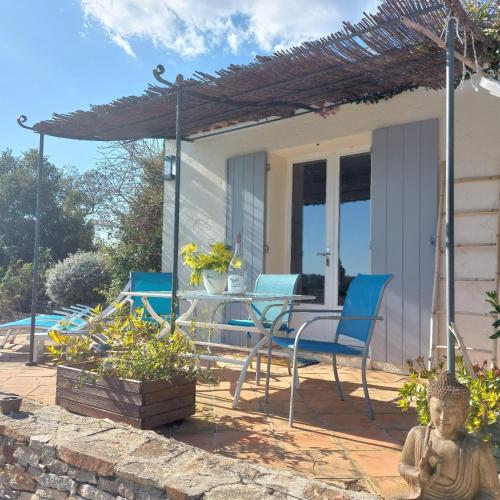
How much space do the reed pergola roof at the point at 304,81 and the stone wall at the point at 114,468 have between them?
2.10 metres

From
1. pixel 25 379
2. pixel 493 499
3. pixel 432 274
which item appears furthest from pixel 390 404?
pixel 25 379

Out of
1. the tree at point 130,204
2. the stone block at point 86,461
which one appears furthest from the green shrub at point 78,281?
the stone block at point 86,461

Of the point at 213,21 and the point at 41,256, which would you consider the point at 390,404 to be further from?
the point at 41,256

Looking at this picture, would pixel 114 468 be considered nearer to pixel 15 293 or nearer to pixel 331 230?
pixel 331 230

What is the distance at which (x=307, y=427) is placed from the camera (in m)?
2.60

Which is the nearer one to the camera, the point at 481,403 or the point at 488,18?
the point at 481,403

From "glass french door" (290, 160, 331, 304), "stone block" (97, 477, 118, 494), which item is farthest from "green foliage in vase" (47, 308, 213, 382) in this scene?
"glass french door" (290, 160, 331, 304)

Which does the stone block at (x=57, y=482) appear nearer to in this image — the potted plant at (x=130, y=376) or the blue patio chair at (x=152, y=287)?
the potted plant at (x=130, y=376)

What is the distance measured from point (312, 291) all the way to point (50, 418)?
3318mm

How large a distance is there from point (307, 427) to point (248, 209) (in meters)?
3.08

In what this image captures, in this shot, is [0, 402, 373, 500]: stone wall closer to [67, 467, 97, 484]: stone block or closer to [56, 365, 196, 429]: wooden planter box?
[67, 467, 97, 484]: stone block

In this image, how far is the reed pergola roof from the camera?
270 cm

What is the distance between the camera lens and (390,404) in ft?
10.1

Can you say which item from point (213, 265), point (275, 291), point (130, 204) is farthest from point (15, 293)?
point (213, 265)
